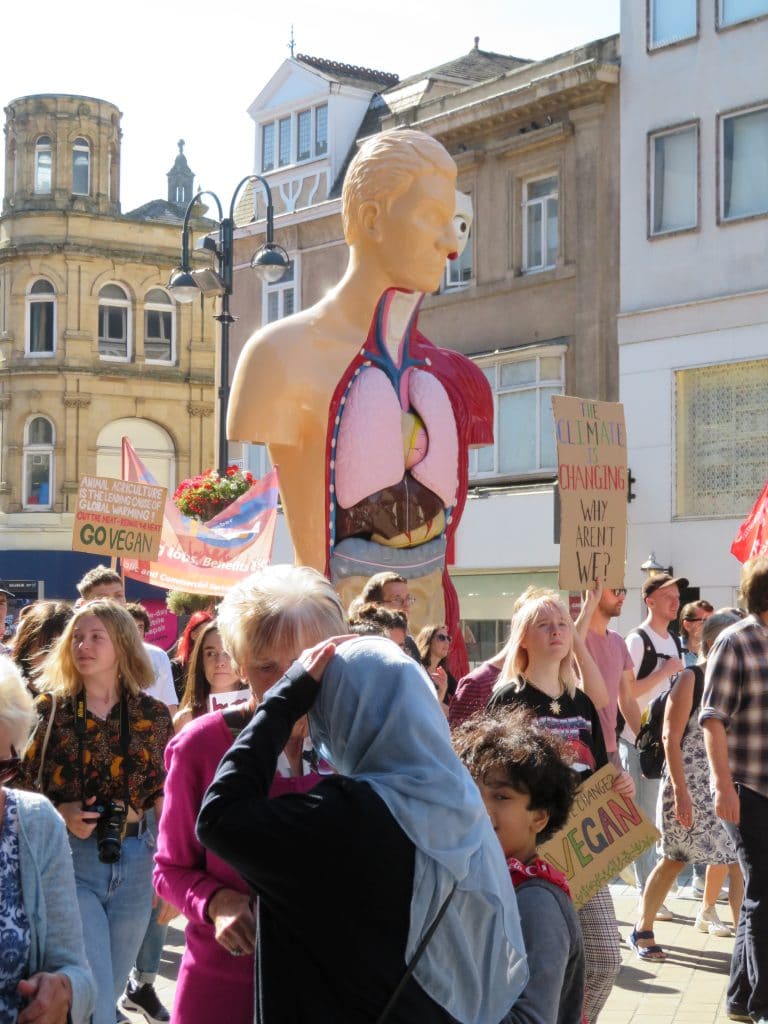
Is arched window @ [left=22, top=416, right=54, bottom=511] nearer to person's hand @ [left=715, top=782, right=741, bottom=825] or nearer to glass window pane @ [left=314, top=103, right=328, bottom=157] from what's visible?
glass window pane @ [left=314, top=103, right=328, bottom=157]

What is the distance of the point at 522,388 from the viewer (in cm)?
2584

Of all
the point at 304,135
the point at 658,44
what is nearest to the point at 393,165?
the point at 658,44

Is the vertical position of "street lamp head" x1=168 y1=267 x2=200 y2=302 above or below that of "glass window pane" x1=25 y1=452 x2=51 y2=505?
above

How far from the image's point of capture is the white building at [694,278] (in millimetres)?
22797

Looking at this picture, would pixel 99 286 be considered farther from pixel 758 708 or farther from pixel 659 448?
pixel 758 708

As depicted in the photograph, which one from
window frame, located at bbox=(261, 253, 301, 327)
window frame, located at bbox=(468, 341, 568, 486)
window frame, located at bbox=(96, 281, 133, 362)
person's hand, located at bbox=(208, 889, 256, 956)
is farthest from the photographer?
window frame, located at bbox=(96, 281, 133, 362)

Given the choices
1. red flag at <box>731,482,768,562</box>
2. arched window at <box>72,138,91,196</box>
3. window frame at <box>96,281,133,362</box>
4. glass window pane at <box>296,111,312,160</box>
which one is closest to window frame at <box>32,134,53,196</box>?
arched window at <box>72,138,91,196</box>

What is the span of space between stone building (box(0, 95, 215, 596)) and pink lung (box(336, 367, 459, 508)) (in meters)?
33.3

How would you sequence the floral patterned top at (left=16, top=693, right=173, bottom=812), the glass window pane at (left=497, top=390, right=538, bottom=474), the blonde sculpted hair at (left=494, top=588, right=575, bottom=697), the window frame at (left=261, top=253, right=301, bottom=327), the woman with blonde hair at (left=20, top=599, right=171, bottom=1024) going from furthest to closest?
1. the window frame at (left=261, top=253, right=301, bottom=327)
2. the glass window pane at (left=497, top=390, right=538, bottom=474)
3. the blonde sculpted hair at (left=494, top=588, right=575, bottom=697)
4. the floral patterned top at (left=16, top=693, right=173, bottom=812)
5. the woman with blonde hair at (left=20, top=599, right=171, bottom=1024)

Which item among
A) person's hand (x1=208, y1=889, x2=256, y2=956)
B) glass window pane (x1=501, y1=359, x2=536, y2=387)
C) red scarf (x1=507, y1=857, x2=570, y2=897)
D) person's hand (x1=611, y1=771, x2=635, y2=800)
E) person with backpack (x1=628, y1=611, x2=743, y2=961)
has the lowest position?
person with backpack (x1=628, y1=611, x2=743, y2=961)

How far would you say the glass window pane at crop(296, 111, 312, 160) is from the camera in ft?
105

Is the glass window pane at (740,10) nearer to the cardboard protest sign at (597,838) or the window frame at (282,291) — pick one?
the window frame at (282,291)

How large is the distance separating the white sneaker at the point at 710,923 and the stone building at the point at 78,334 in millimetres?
33780

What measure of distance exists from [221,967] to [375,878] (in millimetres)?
844
